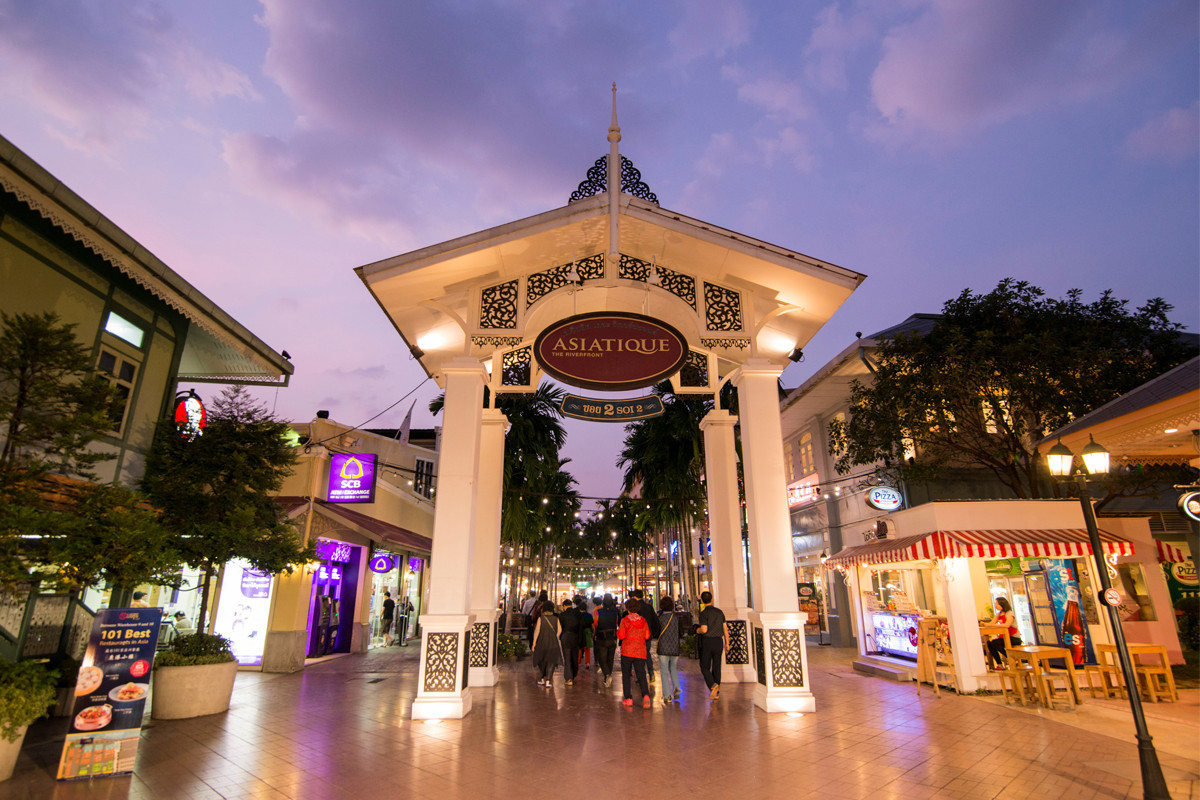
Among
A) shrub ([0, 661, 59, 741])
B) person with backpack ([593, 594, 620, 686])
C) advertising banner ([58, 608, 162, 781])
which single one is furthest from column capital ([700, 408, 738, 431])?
shrub ([0, 661, 59, 741])

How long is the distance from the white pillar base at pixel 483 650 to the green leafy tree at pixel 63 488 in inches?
226

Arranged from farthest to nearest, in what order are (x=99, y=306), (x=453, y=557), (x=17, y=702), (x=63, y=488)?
(x=99, y=306) < (x=453, y=557) < (x=63, y=488) < (x=17, y=702)

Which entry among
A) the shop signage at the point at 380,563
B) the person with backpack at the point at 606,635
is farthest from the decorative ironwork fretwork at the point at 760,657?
the shop signage at the point at 380,563

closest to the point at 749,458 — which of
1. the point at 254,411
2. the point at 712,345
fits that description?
the point at 712,345

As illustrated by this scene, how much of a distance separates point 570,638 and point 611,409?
536cm

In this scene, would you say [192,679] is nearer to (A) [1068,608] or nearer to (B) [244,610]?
(B) [244,610]

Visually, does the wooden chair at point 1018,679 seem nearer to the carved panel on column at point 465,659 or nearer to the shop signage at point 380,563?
the carved panel on column at point 465,659

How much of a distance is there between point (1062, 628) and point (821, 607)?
9.82 m

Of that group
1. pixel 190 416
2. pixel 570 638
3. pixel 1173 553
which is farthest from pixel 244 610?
pixel 1173 553

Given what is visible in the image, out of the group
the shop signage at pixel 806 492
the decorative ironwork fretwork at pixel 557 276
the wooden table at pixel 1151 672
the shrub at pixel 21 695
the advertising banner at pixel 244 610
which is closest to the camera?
the shrub at pixel 21 695

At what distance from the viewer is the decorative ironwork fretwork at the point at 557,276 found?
403 inches

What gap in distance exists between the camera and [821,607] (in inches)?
830

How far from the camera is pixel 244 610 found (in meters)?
14.2

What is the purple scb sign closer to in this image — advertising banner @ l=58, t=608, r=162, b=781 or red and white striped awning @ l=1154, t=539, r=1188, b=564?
advertising banner @ l=58, t=608, r=162, b=781
